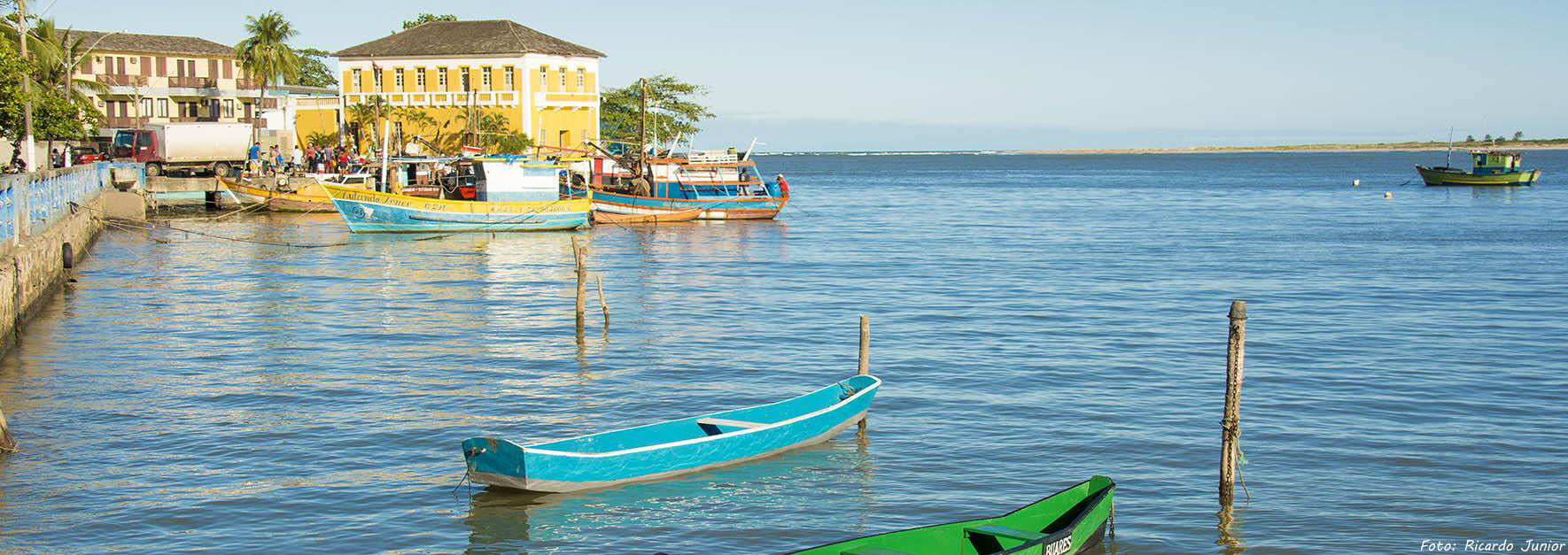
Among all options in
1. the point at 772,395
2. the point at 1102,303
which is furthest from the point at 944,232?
the point at 772,395

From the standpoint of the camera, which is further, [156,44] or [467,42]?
[156,44]

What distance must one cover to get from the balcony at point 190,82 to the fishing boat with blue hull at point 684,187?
40674 millimetres

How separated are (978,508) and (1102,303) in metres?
19.5

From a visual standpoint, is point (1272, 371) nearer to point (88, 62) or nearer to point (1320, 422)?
point (1320, 422)

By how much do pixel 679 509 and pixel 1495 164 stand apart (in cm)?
10158

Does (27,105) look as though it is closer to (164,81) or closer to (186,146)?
(186,146)

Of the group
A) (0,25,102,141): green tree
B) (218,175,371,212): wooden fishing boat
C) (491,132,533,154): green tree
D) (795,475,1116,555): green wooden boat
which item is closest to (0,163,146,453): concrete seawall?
(0,25,102,141): green tree

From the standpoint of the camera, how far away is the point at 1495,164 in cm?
10144

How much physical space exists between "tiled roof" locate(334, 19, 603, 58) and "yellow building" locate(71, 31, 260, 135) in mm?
10464

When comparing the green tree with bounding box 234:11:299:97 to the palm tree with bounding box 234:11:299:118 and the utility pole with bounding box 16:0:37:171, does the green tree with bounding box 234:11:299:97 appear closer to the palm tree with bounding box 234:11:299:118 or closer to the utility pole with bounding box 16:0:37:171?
the palm tree with bounding box 234:11:299:118

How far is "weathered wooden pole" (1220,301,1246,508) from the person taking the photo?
48.2ft

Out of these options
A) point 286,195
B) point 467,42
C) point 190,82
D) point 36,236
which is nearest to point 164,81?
point 190,82

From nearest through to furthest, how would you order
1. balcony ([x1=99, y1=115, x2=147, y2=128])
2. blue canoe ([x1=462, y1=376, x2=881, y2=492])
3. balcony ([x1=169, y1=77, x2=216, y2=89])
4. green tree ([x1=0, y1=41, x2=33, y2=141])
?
blue canoe ([x1=462, y1=376, x2=881, y2=492])
green tree ([x1=0, y1=41, x2=33, y2=141])
balcony ([x1=99, y1=115, x2=147, y2=128])
balcony ([x1=169, y1=77, x2=216, y2=89])

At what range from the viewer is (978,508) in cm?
1576
